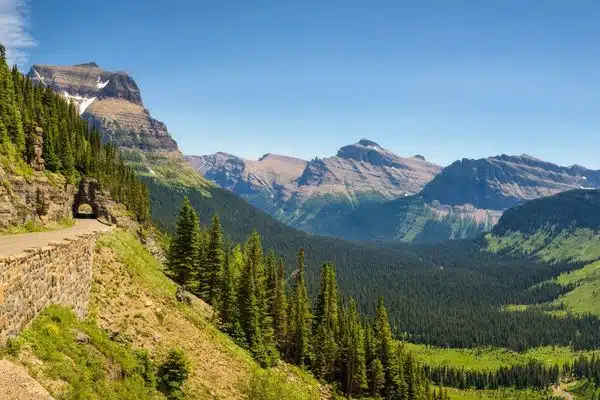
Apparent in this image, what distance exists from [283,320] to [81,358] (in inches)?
2596

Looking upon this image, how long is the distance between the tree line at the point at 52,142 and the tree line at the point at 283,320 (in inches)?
1055

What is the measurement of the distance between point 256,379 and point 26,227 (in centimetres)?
3777

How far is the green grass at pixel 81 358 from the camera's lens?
73.7 ft

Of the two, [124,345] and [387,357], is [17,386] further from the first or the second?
[387,357]

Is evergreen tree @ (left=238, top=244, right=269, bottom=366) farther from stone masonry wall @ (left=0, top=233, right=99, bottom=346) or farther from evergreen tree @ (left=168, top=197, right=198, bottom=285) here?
stone masonry wall @ (left=0, top=233, right=99, bottom=346)

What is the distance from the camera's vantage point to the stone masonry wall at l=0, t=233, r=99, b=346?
2083cm

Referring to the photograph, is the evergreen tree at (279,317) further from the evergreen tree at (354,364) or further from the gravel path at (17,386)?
the gravel path at (17,386)

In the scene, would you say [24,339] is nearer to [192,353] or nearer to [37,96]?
[192,353]

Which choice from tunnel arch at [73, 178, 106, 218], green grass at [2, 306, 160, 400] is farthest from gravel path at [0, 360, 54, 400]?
tunnel arch at [73, 178, 106, 218]

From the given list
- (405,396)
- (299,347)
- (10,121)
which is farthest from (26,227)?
(405,396)

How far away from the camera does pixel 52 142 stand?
300ft

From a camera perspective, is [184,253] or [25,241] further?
[184,253]

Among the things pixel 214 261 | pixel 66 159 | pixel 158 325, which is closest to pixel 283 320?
pixel 214 261

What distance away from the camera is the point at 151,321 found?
43.1 meters
